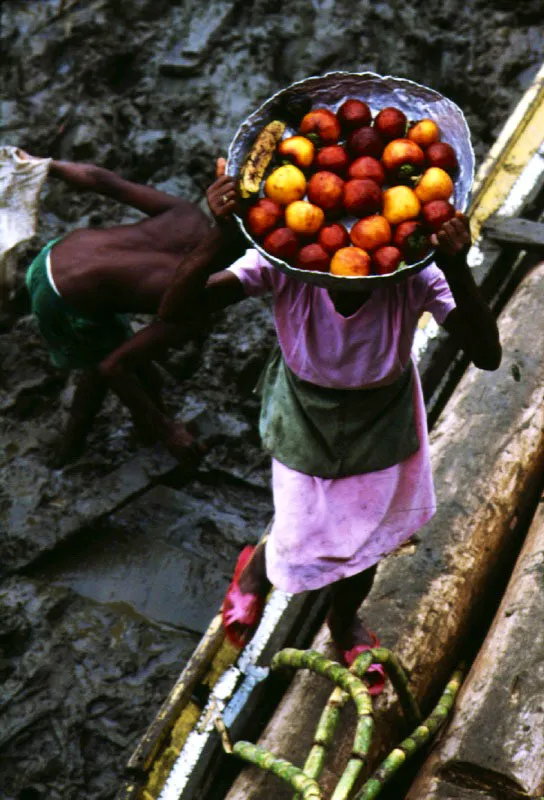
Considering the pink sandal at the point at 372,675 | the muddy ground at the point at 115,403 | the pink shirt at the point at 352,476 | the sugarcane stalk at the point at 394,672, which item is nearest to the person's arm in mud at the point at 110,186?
the muddy ground at the point at 115,403

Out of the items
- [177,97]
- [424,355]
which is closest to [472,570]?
[424,355]

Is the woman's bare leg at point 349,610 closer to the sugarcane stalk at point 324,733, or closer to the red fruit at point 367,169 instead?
the sugarcane stalk at point 324,733

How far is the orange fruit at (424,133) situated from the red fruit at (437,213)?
0.20 meters

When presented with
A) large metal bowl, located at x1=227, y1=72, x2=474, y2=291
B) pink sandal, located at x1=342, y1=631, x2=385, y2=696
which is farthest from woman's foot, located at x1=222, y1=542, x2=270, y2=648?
large metal bowl, located at x1=227, y1=72, x2=474, y2=291

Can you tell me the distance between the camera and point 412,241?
6.39 ft

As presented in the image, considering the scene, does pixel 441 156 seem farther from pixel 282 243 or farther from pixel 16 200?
pixel 16 200

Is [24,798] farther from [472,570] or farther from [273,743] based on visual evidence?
[472,570]

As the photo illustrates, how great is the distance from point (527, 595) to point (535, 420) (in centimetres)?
75

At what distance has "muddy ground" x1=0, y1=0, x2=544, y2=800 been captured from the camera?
3650mm

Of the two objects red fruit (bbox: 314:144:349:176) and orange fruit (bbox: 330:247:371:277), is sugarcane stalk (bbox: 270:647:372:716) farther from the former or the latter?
red fruit (bbox: 314:144:349:176)

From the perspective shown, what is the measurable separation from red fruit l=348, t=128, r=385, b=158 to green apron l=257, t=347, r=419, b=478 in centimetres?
56

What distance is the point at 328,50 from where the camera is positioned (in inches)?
223

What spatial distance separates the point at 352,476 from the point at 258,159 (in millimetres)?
810

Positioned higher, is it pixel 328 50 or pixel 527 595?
pixel 328 50
